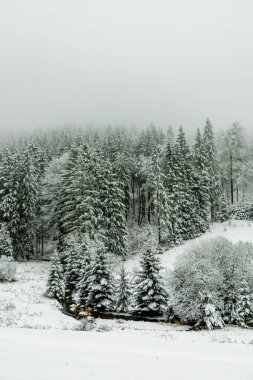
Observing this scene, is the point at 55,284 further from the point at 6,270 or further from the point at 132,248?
the point at 132,248

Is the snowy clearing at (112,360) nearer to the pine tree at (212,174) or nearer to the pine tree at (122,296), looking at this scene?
the pine tree at (122,296)

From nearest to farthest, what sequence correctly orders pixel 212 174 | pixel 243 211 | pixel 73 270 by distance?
pixel 73 270 → pixel 243 211 → pixel 212 174

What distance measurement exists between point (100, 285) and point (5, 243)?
67.4 feet

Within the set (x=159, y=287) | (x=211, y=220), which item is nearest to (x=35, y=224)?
(x=211, y=220)

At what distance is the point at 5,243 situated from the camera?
46.4m

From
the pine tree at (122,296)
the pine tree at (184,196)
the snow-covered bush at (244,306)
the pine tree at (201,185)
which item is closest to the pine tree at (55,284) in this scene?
the pine tree at (122,296)

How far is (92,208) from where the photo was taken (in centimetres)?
4788

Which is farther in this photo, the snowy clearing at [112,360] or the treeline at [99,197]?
the treeline at [99,197]

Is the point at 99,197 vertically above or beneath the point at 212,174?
beneath

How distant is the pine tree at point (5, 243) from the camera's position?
45906 millimetres

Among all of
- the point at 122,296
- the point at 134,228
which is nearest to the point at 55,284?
the point at 122,296

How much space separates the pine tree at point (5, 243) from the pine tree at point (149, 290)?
22.2m

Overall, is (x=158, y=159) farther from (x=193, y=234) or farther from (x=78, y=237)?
(x=78, y=237)

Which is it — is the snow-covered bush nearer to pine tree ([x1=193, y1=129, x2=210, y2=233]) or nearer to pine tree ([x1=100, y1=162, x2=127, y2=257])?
pine tree ([x1=100, y1=162, x2=127, y2=257])
